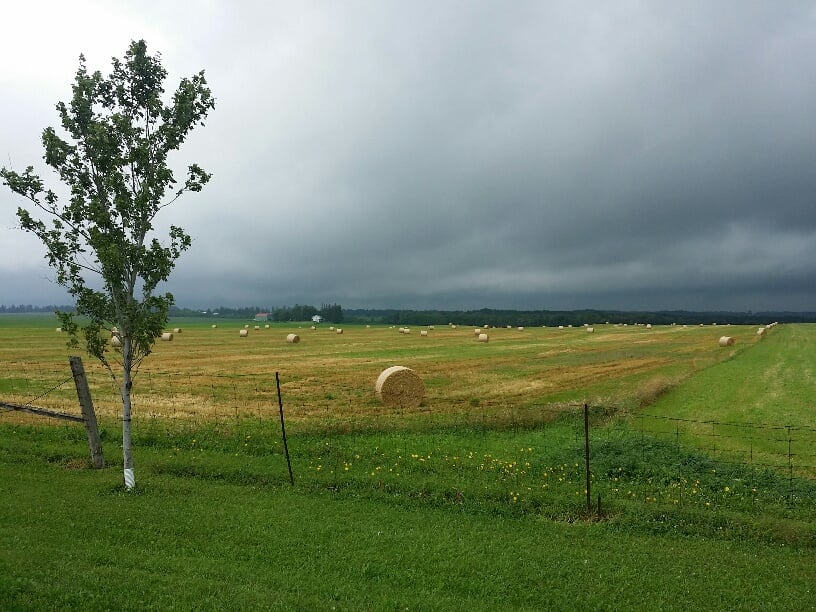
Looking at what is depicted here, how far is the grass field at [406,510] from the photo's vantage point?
24.2ft

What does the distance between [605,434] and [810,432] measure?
6.78 metres

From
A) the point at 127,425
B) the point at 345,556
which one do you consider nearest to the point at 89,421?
the point at 127,425

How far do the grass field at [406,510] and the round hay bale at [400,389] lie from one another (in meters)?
1.51

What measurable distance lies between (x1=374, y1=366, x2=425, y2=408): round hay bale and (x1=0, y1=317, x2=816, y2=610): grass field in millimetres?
1515

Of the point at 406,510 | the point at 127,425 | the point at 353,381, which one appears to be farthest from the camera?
the point at 353,381

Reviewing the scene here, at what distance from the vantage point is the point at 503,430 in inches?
734

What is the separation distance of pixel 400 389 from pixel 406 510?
13.3 meters

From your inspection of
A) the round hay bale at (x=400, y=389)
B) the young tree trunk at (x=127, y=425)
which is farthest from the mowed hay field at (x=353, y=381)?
the young tree trunk at (x=127, y=425)

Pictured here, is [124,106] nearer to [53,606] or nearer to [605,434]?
[53,606]

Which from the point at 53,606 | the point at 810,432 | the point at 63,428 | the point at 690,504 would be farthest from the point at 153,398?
the point at 810,432

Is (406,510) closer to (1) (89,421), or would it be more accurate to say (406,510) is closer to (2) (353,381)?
(1) (89,421)

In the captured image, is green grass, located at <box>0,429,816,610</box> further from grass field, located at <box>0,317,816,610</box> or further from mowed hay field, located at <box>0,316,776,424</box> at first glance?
mowed hay field, located at <box>0,316,776,424</box>

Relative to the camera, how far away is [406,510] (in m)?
10.9

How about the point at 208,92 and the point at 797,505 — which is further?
the point at 208,92
